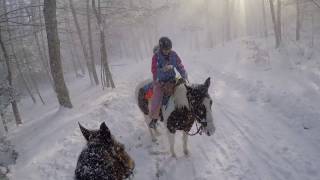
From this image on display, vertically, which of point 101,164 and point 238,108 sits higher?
point 101,164

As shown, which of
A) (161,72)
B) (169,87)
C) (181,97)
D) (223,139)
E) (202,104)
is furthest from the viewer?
(223,139)

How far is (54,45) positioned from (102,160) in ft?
35.7

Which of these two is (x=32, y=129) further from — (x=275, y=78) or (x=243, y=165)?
(x=275, y=78)

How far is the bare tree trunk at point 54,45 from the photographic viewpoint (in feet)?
43.5

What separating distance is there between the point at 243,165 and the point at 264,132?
95.0 inches

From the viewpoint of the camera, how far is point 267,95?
1448 centimetres

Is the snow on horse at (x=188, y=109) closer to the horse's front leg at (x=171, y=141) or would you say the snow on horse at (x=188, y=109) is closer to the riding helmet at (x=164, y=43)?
the horse's front leg at (x=171, y=141)

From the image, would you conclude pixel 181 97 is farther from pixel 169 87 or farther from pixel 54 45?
pixel 54 45

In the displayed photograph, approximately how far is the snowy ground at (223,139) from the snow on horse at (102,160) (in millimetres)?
4559

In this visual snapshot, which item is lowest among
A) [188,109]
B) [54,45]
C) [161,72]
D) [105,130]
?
[188,109]

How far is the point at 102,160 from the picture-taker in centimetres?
357

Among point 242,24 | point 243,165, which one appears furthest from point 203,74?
point 242,24

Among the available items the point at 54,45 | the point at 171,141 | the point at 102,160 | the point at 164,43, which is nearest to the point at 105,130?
the point at 102,160

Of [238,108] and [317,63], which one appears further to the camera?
[317,63]
